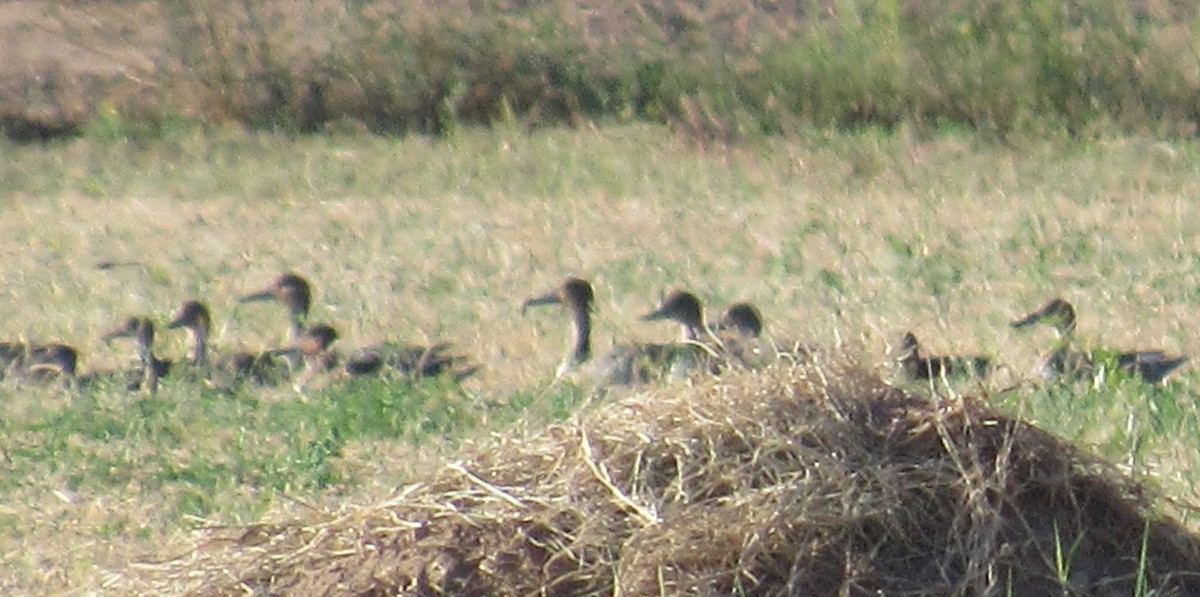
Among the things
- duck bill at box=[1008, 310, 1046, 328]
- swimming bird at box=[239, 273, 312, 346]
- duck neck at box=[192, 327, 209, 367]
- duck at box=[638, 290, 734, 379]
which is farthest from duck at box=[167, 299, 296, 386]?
duck bill at box=[1008, 310, 1046, 328]

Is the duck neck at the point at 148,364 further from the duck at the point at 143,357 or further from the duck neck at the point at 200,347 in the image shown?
the duck neck at the point at 200,347

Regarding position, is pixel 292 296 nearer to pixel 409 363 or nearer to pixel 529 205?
pixel 409 363

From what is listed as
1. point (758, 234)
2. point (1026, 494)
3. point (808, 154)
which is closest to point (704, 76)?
point (808, 154)

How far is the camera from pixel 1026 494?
5105mm

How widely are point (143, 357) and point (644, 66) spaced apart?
7.56 metres

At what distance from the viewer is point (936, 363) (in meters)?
7.70

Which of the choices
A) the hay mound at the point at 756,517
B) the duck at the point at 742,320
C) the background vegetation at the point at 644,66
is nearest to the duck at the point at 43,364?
the duck at the point at 742,320

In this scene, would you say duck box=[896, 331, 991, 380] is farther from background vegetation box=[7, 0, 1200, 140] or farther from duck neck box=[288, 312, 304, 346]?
background vegetation box=[7, 0, 1200, 140]

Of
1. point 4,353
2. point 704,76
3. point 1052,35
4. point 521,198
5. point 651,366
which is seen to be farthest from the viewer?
point 704,76

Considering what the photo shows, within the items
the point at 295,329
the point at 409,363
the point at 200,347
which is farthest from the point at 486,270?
the point at 409,363

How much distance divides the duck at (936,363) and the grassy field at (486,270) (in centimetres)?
18

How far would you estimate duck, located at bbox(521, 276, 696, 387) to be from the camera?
7.94 metres

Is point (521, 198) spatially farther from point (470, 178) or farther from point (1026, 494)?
point (1026, 494)

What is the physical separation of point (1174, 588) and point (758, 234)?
6.53 metres
